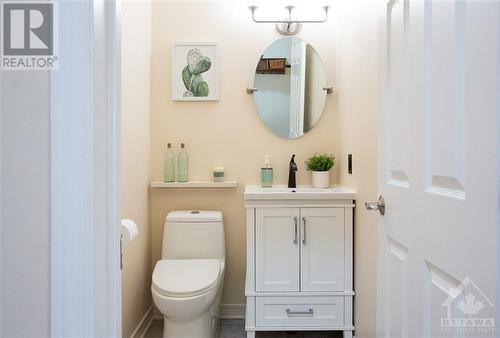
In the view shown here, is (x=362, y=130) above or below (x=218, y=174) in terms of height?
above

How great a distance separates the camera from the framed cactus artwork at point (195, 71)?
2.32m

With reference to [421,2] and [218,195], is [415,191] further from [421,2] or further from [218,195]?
[218,195]

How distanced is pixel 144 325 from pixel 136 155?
1100mm

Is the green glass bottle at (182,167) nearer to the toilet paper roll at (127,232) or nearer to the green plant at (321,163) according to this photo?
the green plant at (321,163)

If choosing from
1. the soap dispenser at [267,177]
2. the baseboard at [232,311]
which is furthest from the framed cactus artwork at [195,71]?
the baseboard at [232,311]

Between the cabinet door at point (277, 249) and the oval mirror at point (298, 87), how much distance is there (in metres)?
0.67

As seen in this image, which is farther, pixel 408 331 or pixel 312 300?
pixel 312 300

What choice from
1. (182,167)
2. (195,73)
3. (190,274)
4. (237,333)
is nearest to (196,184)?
(182,167)

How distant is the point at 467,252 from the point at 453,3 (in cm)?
58

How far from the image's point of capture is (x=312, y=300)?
1899 millimetres

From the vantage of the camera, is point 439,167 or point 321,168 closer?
point 439,167

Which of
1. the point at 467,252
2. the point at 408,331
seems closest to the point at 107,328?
the point at 467,252

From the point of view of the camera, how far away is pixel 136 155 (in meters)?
2.01

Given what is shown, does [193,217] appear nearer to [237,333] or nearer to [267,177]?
[267,177]
